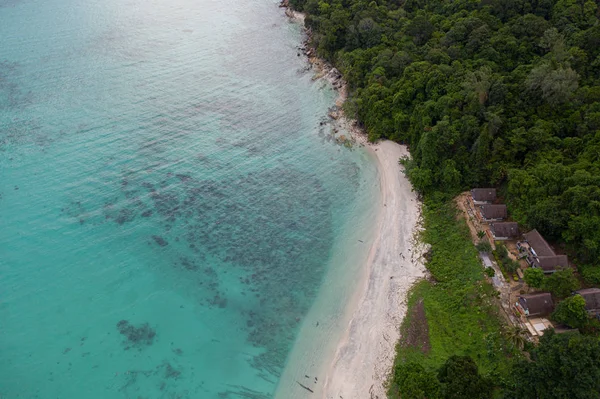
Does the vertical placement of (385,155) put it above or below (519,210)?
below

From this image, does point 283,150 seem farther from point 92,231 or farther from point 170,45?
point 170,45

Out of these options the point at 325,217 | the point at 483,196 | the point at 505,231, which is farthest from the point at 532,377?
the point at 325,217

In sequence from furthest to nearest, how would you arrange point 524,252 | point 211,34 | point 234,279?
point 211,34
point 234,279
point 524,252

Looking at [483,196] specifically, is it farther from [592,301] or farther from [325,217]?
[325,217]

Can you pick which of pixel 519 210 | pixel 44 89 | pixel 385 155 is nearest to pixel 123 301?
pixel 385 155

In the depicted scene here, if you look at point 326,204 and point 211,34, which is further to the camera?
point 211,34

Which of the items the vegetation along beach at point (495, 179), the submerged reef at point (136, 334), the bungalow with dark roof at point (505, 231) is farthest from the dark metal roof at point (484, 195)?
the submerged reef at point (136, 334)

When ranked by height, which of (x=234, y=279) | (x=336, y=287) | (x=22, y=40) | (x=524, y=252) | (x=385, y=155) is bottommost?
(x=22, y=40)

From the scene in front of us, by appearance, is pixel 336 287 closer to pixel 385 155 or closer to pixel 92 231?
pixel 385 155

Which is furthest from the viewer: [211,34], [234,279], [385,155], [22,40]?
[211,34]
